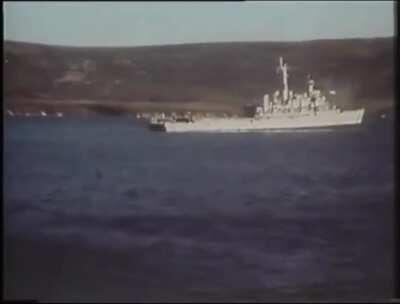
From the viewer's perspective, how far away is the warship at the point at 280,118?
2.04 m

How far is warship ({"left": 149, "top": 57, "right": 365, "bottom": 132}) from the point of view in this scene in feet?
6.68

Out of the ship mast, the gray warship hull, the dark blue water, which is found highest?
the ship mast

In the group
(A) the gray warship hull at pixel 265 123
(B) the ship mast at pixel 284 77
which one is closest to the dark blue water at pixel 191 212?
(A) the gray warship hull at pixel 265 123

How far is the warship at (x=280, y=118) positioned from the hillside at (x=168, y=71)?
0.03 m

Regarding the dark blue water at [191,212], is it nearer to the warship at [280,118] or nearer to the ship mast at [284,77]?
the warship at [280,118]

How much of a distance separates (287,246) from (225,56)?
635 mm

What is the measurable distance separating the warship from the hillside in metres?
0.03

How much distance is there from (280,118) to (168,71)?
1.27 feet

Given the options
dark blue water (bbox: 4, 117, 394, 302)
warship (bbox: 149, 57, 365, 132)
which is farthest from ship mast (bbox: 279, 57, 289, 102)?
dark blue water (bbox: 4, 117, 394, 302)

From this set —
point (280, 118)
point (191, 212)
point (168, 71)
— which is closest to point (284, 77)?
point (280, 118)

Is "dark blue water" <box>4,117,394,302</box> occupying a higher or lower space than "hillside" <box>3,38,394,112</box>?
lower

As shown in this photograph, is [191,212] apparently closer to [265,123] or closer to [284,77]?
[265,123]

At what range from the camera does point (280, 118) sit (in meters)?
2.05

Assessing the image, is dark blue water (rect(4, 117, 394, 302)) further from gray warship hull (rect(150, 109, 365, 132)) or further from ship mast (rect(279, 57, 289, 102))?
ship mast (rect(279, 57, 289, 102))
